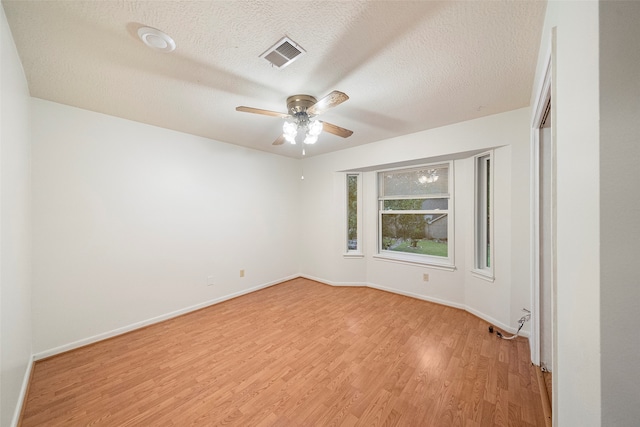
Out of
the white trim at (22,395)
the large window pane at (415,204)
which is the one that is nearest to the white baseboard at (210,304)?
the white trim at (22,395)

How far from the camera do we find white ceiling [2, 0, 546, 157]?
1.25 metres

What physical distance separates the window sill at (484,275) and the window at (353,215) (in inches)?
71.2

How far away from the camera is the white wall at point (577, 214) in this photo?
663 mm

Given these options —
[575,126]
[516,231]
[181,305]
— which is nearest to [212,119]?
[181,305]

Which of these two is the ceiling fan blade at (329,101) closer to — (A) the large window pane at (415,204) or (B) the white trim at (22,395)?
(A) the large window pane at (415,204)

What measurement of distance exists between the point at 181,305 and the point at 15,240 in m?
1.87

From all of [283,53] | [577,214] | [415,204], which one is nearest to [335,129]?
[283,53]

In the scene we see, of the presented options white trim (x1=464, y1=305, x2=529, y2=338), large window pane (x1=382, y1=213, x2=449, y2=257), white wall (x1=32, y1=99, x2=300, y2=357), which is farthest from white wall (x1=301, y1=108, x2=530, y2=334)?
white wall (x1=32, y1=99, x2=300, y2=357)

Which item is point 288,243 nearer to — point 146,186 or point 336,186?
point 336,186

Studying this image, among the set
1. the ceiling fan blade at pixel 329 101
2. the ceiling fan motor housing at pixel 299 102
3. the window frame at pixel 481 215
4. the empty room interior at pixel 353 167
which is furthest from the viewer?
the window frame at pixel 481 215

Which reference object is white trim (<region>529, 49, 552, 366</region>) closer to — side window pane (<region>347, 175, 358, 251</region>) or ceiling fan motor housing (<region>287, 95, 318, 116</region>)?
ceiling fan motor housing (<region>287, 95, 318, 116</region>)

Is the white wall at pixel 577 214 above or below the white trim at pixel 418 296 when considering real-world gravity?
above

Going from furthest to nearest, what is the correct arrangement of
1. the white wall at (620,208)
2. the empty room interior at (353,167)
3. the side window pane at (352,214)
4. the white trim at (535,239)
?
the side window pane at (352,214), the white trim at (535,239), the empty room interior at (353,167), the white wall at (620,208)

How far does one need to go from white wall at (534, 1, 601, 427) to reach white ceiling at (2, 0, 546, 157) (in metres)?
0.60
